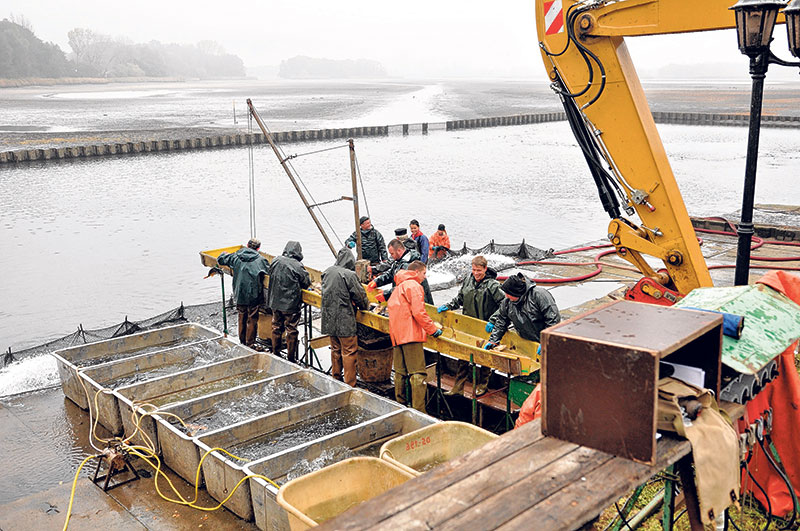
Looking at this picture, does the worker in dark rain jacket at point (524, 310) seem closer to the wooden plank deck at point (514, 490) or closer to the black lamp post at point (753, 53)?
the black lamp post at point (753, 53)

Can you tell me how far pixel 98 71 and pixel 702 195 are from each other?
6318 inches

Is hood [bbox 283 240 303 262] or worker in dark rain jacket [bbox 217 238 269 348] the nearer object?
hood [bbox 283 240 303 262]

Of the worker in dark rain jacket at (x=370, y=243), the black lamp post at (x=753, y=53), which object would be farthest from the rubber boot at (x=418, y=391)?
the worker in dark rain jacket at (x=370, y=243)

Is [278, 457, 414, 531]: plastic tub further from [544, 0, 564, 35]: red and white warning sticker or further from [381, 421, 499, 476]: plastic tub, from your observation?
[544, 0, 564, 35]: red and white warning sticker

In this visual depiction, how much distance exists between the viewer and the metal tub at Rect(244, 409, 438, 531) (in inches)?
230

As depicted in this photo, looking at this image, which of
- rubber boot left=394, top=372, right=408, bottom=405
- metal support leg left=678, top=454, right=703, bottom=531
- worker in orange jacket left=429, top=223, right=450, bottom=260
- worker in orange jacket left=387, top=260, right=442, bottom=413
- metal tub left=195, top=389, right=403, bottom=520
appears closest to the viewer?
metal support leg left=678, top=454, right=703, bottom=531

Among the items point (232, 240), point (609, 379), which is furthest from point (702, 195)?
point (609, 379)

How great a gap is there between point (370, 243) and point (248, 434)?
541 centimetres

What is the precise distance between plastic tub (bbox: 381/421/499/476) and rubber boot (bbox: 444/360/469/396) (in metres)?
1.68

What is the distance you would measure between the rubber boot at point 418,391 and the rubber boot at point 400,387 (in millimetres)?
145

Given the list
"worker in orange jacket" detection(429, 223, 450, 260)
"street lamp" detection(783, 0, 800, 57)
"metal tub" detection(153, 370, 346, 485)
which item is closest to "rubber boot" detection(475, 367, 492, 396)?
Result: "metal tub" detection(153, 370, 346, 485)

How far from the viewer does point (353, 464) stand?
5.61 meters

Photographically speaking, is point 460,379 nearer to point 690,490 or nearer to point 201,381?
point 201,381

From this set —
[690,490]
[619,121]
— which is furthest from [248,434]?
[619,121]
